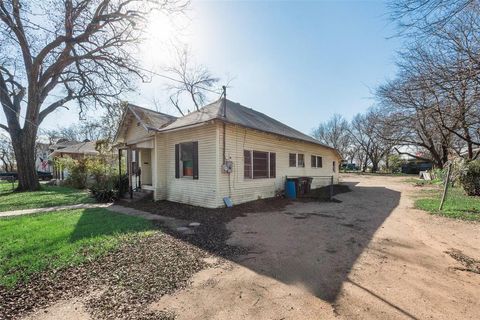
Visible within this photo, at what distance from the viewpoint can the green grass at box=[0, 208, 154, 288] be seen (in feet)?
12.6

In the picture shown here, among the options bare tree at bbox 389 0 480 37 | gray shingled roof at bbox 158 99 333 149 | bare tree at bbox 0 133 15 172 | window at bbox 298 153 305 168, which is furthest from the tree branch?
bare tree at bbox 0 133 15 172

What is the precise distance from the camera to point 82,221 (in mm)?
6773

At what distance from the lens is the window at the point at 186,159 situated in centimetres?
921

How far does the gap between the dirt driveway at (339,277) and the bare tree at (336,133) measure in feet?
163

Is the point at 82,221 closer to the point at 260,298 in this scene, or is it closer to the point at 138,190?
the point at 138,190

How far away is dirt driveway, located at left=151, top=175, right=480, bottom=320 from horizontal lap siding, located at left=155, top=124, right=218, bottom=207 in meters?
2.86

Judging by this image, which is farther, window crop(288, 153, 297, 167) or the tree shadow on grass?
window crop(288, 153, 297, 167)

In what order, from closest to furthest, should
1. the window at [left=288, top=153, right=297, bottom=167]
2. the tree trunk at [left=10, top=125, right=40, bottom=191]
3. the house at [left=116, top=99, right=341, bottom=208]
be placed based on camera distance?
1. the house at [left=116, top=99, right=341, bottom=208]
2. the window at [left=288, top=153, right=297, bottom=167]
3. the tree trunk at [left=10, top=125, right=40, bottom=191]

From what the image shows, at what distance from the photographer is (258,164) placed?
1027 cm

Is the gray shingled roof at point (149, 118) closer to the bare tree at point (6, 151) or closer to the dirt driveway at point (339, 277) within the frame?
the dirt driveway at point (339, 277)

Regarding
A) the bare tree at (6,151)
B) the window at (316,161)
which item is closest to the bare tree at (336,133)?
the window at (316,161)

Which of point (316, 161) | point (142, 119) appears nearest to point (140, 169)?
point (142, 119)

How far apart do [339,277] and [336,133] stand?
55068 millimetres

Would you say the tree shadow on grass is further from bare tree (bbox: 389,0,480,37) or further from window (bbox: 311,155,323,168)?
window (bbox: 311,155,323,168)
